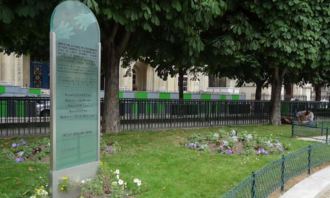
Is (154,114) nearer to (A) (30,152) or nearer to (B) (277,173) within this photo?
(A) (30,152)

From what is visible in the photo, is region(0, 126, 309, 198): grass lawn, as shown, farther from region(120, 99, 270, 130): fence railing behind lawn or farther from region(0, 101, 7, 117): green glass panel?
region(120, 99, 270, 130): fence railing behind lawn

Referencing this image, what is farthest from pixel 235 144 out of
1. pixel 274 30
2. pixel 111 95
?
pixel 274 30

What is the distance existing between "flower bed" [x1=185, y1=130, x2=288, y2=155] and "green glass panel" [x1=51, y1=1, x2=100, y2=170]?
15.9 ft

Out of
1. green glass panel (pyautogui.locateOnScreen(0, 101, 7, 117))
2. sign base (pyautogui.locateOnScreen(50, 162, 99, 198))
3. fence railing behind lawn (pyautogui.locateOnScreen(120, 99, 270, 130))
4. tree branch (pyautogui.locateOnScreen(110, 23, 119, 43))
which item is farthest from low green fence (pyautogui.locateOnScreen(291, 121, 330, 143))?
green glass panel (pyautogui.locateOnScreen(0, 101, 7, 117))

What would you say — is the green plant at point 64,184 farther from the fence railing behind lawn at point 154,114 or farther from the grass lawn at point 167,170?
the fence railing behind lawn at point 154,114

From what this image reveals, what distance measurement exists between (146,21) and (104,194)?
215 inches

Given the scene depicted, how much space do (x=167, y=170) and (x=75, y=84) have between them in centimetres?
315

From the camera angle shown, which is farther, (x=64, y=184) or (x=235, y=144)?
(x=235, y=144)

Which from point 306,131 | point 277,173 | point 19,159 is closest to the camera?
point 277,173

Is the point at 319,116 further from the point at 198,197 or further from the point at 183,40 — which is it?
the point at 198,197

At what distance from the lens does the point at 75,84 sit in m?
5.54

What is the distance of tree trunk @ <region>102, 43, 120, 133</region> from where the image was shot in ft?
44.2

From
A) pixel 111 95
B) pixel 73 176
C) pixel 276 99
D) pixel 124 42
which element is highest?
pixel 124 42

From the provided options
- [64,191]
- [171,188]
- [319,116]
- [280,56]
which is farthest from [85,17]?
[319,116]
